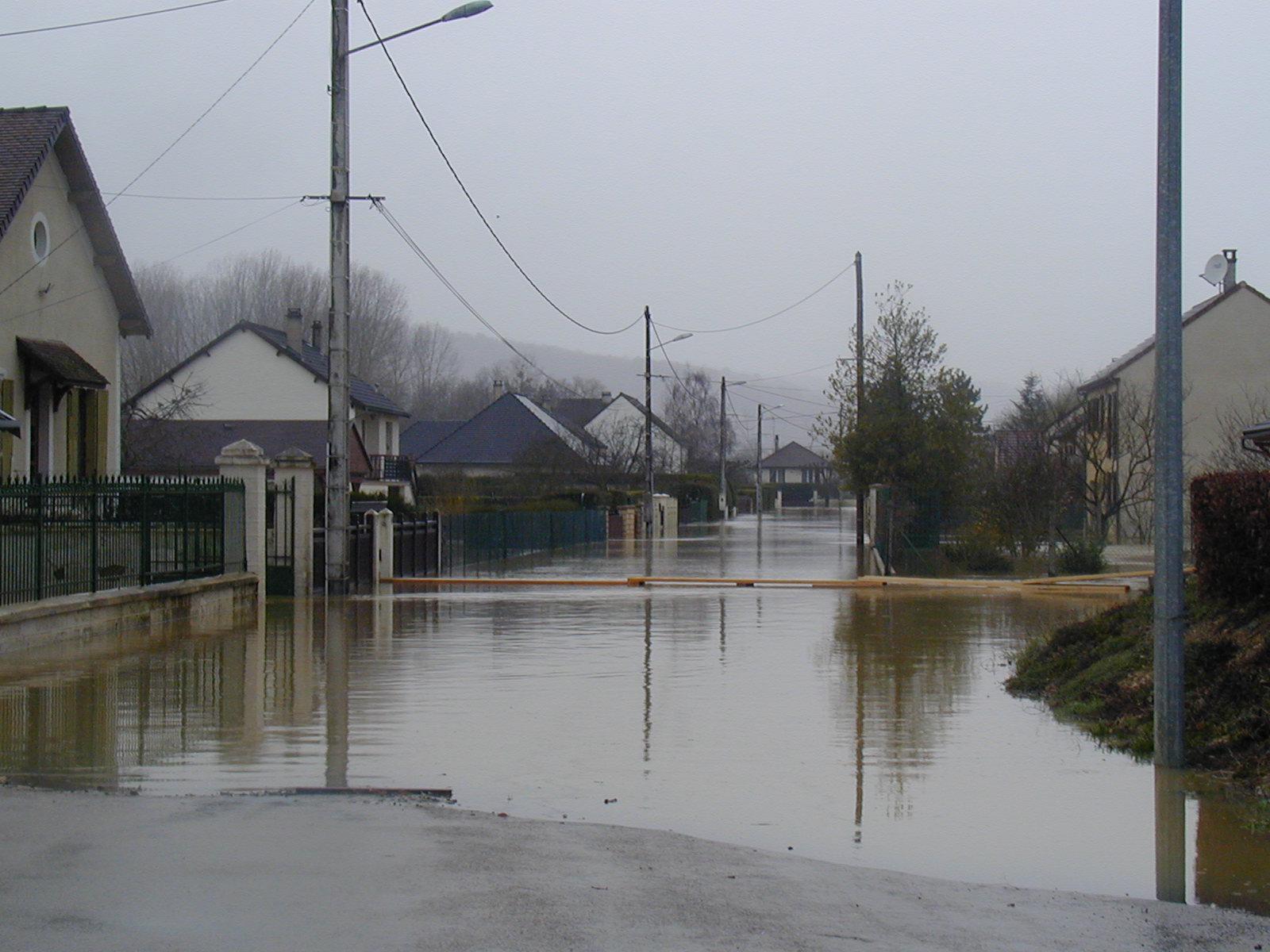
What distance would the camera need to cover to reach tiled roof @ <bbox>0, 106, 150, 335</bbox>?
24.5 m

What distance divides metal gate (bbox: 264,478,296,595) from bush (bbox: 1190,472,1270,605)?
16055 millimetres

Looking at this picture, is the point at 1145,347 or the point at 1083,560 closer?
the point at 1083,560

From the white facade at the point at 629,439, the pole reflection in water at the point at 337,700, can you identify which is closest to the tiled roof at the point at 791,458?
the white facade at the point at 629,439

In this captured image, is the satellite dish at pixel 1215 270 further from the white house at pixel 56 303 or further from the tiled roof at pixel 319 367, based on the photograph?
the tiled roof at pixel 319 367

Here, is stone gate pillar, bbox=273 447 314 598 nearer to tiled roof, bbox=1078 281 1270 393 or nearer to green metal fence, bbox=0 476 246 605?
green metal fence, bbox=0 476 246 605

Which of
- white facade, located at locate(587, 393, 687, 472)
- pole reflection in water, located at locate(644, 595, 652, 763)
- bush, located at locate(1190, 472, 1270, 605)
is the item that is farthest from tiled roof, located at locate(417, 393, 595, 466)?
bush, located at locate(1190, 472, 1270, 605)

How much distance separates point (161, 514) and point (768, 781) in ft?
40.6

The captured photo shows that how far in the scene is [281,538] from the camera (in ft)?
79.6

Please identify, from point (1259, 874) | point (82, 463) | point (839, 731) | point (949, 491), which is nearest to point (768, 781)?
point (839, 731)

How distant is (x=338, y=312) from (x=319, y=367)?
3568 cm

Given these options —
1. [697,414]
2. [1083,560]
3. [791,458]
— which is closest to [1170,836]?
[1083,560]

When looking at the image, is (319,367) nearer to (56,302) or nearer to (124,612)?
(56,302)

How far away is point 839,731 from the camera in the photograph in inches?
420

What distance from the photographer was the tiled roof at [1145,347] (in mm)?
47312
